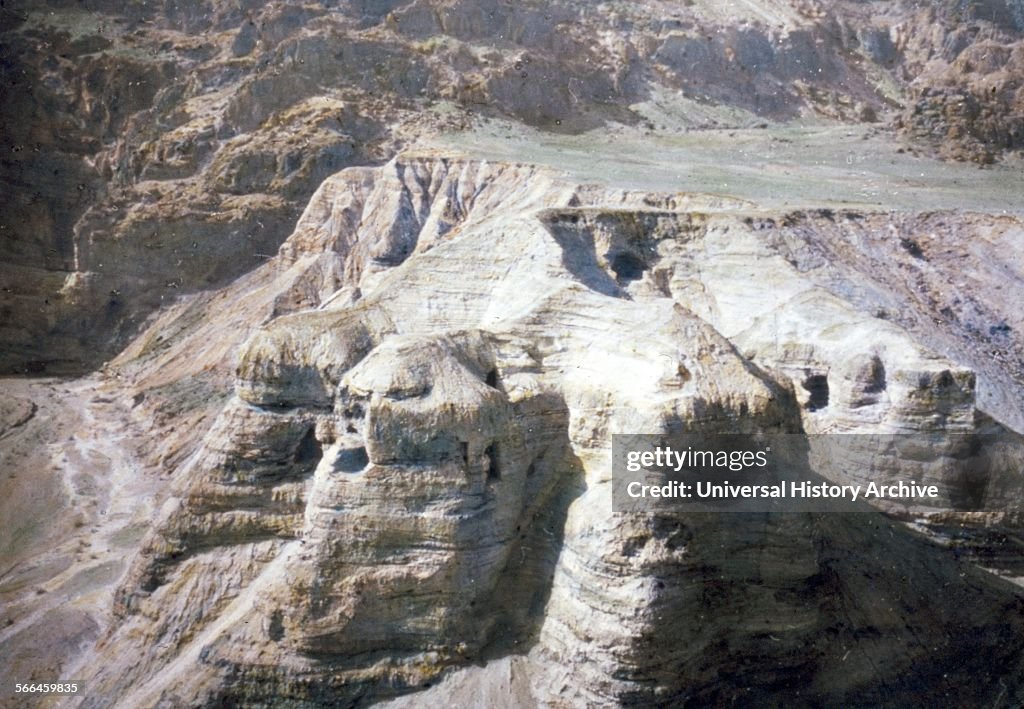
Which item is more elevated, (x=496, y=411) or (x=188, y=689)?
(x=496, y=411)

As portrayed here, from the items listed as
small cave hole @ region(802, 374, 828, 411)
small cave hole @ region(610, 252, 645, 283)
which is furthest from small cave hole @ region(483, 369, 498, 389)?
small cave hole @ region(802, 374, 828, 411)

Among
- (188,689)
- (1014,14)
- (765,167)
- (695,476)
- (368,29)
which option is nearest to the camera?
(695,476)

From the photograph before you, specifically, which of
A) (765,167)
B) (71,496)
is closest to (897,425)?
(765,167)

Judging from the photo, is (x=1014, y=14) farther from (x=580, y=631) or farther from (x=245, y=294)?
(x=580, y=631)

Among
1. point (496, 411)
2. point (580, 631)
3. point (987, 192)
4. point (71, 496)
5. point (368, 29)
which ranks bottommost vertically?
point (71, 496)

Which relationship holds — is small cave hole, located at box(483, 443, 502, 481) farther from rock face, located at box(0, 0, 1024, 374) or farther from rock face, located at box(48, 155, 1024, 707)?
rock face, located at box(0, 0, 1024, 374)

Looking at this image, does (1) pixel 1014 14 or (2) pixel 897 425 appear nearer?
(2) pixel 897 425

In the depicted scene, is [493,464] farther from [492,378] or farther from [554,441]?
[492,378]
